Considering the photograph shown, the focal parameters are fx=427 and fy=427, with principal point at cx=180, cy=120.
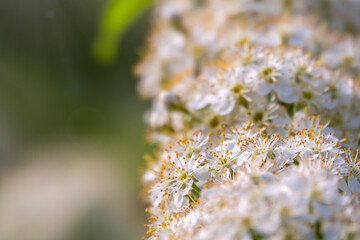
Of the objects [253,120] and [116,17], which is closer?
[253,120]

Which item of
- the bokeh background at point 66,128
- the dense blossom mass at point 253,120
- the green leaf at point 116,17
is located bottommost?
the dense blossom mass at point 253,120

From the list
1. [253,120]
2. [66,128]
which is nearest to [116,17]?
[253,120]

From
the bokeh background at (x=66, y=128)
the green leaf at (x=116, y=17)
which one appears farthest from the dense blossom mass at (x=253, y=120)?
the bokeh background at (x=66, y=128)

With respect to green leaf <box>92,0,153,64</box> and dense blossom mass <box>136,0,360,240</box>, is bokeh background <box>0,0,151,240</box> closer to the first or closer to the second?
green leaf <box>92,0,153,64</box>

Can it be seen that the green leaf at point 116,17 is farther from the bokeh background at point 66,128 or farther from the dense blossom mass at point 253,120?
the bokeh background at point 66,128

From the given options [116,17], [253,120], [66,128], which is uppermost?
[66,128]

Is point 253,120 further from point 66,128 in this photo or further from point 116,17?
point 66,128

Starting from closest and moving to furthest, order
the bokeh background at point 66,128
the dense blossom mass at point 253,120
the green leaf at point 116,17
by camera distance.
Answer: the dense blossom mass at point 253,120 < the green leaf at point 116,17 < the bokeh background at point 66,128
